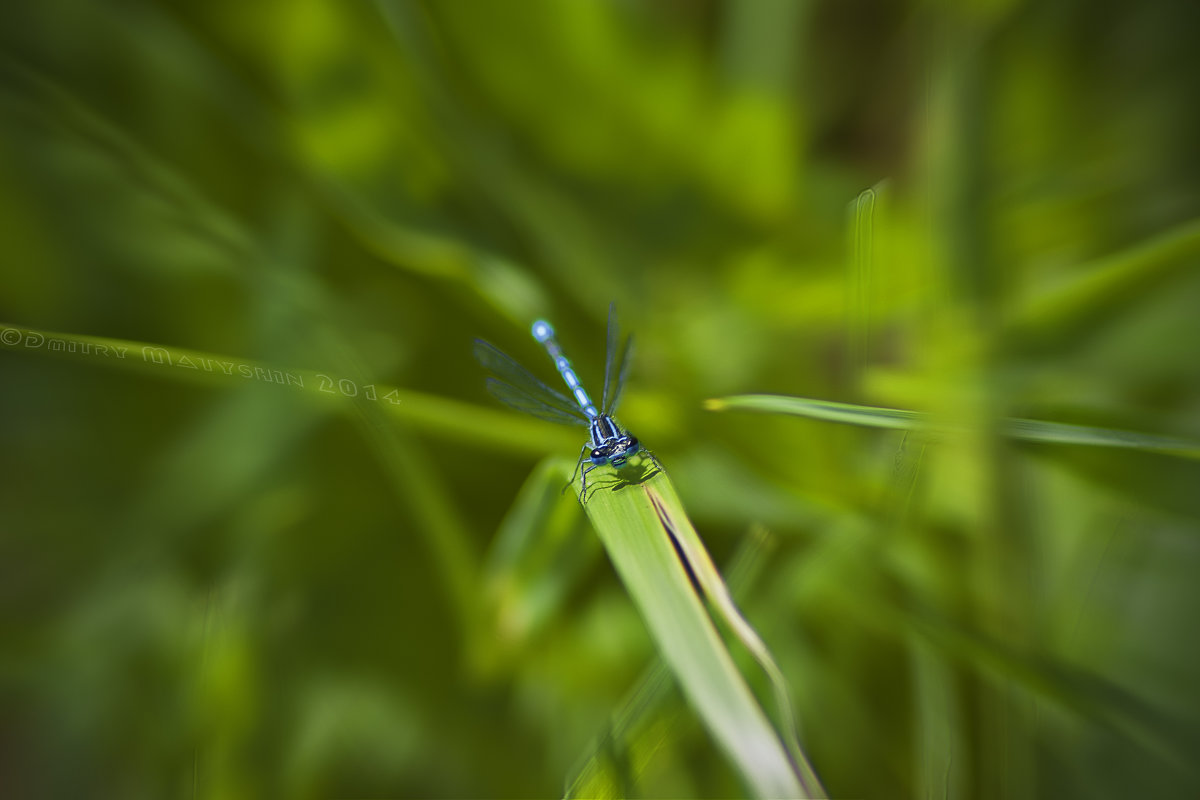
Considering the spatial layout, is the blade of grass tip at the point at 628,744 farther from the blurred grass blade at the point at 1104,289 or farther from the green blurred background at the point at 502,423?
the blurred grass blade at the point at 1104,289

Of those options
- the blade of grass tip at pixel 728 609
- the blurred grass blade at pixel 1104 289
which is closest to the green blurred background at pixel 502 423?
the blurred grass blade at pixel 1104 289

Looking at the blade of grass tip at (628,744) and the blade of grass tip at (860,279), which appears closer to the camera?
the blade of grass tip at (628,744)

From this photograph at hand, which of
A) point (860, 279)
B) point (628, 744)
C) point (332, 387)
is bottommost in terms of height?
point (628, 744)

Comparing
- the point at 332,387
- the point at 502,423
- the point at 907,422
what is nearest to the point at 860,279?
the point at 907,422

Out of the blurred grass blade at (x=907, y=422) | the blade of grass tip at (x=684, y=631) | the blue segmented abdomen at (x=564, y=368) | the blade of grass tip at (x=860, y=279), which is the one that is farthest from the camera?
the blue segmented abdomen at (x=564, y=368)

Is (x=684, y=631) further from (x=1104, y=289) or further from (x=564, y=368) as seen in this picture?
(x=1104, y=289)
